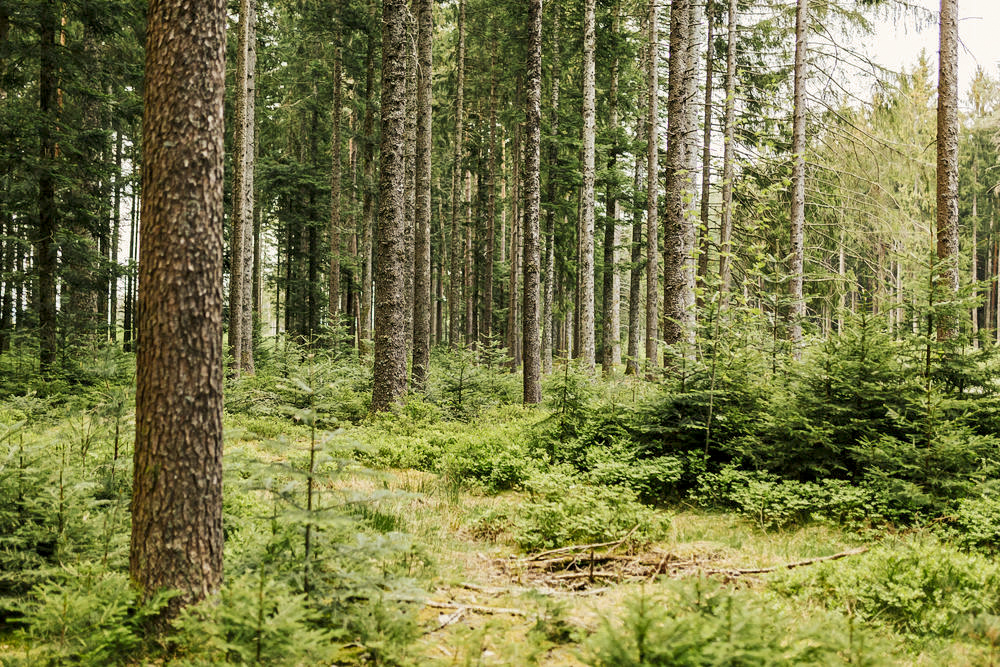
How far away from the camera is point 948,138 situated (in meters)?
9.49

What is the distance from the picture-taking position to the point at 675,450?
7402 millimetres

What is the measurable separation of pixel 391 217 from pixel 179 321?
7518mm

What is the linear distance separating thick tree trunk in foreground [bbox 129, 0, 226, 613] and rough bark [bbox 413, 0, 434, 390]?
32.1 ft

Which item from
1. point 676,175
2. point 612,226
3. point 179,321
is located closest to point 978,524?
point 676,175

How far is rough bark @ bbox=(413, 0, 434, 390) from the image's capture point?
45.6 ft

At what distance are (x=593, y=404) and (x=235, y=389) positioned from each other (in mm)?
8684

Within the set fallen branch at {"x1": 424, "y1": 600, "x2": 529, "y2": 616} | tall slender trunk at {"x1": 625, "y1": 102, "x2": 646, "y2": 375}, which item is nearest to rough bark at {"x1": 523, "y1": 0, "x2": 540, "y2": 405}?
tall slender trunk at {"x1": 625, "y1": 102, "x2": 646, "y2": 375}

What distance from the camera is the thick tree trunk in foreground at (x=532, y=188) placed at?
41.1 ft

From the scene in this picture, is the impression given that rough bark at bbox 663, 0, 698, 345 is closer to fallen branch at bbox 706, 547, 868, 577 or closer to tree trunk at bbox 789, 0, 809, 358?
fallen branch at bbox 706, 547, 868, 577

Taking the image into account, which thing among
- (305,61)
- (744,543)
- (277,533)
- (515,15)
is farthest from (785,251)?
(305,61)

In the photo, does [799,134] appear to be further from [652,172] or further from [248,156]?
[248,156]

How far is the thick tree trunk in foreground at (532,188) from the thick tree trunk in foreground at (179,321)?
9.47 m

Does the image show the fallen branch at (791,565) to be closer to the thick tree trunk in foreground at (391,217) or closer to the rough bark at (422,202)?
the thick tree trunk in foreground at (391,217)

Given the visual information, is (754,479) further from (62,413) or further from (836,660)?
(62,413)
